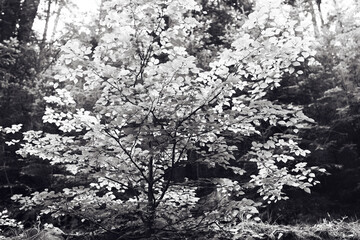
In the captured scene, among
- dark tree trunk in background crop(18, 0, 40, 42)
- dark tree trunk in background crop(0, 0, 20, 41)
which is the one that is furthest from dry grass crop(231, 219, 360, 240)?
dark tree trunk in background crop(0, 0, 20, 41)

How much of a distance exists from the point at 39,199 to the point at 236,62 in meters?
2.04

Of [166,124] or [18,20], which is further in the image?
[18,20]

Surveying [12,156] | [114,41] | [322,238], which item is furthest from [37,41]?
[322,238]

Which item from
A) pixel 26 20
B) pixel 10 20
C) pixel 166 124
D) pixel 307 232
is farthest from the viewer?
pixel 10 20

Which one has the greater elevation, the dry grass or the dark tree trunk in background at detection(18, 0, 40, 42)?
the dark tree trunk in background at detection(18, 0, 40, 42)

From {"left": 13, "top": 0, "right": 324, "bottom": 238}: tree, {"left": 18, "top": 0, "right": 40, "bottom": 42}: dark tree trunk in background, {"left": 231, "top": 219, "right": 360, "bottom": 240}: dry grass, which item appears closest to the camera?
{"left": 13, "top": 0, "right": 324, "bottom": 238}: tree

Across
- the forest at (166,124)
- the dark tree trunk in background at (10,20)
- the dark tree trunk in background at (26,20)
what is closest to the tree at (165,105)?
the forest at (166,124)

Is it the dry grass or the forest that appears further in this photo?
the dry grass

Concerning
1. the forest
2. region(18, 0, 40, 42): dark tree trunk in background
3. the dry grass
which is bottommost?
the dry grass

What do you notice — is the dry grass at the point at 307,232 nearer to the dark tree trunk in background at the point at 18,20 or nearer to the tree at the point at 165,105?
the tree at the point at 165,105

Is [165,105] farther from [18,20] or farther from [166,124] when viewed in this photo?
[18,20]

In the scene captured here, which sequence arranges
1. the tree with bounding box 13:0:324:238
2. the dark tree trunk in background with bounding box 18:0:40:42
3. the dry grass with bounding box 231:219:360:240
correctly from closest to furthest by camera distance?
the tree with bounding box 13:0:324:238 → the dry grass with bounding box 231:219:360:240 → the dark tree trunk in background with bounding box 18:0:40:42

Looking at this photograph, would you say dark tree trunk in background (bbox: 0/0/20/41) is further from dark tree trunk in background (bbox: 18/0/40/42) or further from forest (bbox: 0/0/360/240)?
forest (bbox: 0/0/360/240)

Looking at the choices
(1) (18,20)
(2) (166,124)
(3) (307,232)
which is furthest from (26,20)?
(3) (307,232)
